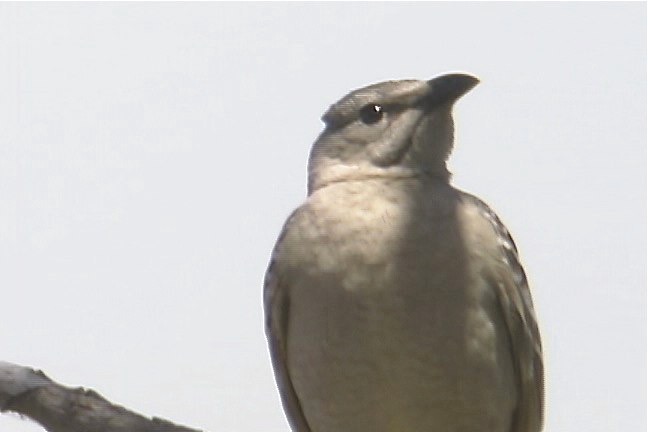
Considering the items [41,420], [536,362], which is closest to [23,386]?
[41,420]

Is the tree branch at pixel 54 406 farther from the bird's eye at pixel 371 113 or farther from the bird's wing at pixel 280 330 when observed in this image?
the bird's eye at pixel 371 113

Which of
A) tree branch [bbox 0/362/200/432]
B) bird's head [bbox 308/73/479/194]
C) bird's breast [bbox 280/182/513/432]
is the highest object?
bird's head [bbox 308/73/479/194]

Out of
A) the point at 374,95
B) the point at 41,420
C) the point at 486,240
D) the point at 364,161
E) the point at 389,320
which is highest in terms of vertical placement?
the point at 374,95

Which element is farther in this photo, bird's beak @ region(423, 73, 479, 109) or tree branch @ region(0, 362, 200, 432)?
bird's beak @ region(423, 73, 479, 109)

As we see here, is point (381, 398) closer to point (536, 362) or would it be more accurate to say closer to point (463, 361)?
point (463, 361)

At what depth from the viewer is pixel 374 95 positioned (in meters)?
5.09

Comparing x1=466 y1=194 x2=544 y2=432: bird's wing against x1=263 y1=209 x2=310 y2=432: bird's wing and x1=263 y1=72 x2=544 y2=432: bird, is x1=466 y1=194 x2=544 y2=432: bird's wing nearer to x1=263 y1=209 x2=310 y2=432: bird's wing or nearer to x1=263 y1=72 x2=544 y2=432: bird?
x1=263 y1=72 x2=544 y2=432: bird

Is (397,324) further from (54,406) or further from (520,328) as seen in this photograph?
(54,406)

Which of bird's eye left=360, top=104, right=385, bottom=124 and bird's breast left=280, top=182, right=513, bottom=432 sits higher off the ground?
bird's eye left=360, top=104, right=385, bottom=124

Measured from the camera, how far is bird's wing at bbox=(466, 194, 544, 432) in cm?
463

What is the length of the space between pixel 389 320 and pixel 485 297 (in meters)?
0.45

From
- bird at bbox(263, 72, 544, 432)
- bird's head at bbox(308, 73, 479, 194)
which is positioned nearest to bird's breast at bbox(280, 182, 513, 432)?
bird at bbox(263, 72, 544, 432)

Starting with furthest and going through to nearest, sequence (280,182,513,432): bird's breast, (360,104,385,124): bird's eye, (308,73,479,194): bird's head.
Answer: (360,104,385,124): bird's eye, (308,73,479,194): bird's head, (280,182,513,432): bird's breast

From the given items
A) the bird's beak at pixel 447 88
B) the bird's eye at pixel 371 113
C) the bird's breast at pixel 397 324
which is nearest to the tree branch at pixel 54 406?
the bird's breast at pixel 397 324
